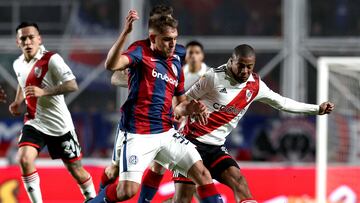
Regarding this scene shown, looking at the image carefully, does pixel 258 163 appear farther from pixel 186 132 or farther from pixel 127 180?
pixel 127 180

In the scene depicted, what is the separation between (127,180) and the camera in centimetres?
748

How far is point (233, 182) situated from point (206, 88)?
0.81m

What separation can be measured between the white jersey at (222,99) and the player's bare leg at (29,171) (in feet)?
4.80

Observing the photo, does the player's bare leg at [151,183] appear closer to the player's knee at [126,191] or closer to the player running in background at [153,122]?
the player running in background at [153,122]

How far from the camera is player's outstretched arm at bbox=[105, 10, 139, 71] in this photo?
6.81 meters

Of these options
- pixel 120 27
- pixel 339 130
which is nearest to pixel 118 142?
pixel 339 130

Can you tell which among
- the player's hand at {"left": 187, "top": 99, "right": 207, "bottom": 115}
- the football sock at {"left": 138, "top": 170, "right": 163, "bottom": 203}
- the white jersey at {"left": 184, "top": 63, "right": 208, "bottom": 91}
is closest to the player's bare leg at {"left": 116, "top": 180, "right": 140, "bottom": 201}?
the player's hand at {"left": 187, "top": 99, "right": 207, "bottom": 115}

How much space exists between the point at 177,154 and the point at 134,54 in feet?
2.85

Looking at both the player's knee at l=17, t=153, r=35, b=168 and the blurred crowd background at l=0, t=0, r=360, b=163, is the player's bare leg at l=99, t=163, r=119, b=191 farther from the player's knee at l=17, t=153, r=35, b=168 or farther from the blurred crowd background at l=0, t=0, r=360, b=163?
the blurred crowd background at l=0, t=0, r=360, b=163

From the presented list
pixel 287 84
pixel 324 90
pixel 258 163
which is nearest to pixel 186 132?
pixel 324 90

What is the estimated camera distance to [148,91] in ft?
24.8

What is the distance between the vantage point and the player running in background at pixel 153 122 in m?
7.49

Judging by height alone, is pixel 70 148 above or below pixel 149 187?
above

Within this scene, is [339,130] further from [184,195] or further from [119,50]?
[119,50]
